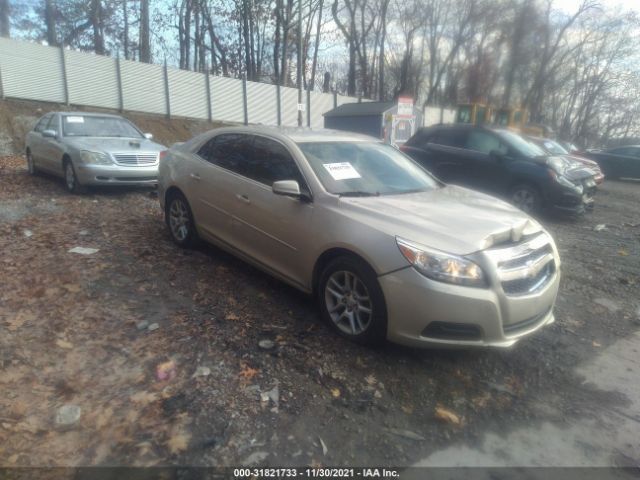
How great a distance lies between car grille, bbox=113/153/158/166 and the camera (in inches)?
316

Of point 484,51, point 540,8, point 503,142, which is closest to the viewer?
point 503,142

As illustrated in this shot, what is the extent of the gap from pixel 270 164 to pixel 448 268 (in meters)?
2.02

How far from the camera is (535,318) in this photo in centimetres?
338

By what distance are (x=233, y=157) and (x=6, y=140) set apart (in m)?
13.0

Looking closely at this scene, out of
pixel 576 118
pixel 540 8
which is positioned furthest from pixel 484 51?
A: pixel 576 118

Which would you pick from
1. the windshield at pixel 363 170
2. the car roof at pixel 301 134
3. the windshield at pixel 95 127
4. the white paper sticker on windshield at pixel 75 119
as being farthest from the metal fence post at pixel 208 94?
the windshield at pixel 363 170

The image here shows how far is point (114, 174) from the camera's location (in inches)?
312

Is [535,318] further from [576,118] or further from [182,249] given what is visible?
[576,118]

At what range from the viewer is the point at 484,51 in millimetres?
38719

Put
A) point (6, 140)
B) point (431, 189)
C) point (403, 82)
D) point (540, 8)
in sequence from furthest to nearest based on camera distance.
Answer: point (403, 82) → point (540, 8) → point (6, 140) → point (431, 189)

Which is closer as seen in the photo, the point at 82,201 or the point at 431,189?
the point at 431,189

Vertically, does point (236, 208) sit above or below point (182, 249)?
above

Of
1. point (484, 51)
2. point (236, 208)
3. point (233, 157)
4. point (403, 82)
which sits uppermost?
point (484, 51)

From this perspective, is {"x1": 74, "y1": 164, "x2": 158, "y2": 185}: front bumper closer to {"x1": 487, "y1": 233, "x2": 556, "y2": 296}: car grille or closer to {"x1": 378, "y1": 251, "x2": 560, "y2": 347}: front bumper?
{"x1": 378, "y1": 251, "x2": 560, "y2": 347}: front bumper
